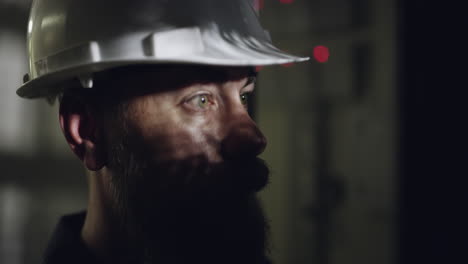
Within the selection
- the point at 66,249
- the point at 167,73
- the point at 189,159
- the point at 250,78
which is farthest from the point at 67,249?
the point at 250,78

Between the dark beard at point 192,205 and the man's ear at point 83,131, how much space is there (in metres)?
0.05

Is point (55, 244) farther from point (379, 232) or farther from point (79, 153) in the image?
point (379, 232)

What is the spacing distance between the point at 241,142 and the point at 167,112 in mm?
186

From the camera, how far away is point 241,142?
3.07ft

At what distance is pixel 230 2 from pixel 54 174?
1.28 metres

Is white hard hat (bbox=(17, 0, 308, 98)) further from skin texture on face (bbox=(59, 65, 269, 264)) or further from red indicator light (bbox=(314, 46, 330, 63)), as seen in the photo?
red indicator light (bbox=(314, 46, 330, 63))

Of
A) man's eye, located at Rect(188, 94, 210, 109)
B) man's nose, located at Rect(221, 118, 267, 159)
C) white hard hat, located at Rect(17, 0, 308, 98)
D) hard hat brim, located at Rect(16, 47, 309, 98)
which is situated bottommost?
man's nose, located at Rect(221, 118, 267, 159)

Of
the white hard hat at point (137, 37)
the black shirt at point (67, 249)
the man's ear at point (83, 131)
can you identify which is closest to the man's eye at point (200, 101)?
the white hard hat at point (137, 37)

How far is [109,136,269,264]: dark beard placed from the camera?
3.12ft

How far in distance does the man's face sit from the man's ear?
0.20 feet

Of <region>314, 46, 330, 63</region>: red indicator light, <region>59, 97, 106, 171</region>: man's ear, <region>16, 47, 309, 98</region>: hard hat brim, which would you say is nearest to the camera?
<region>16, 47, 309, 98</region>: hard hat brim

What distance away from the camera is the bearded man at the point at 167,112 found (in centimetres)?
90

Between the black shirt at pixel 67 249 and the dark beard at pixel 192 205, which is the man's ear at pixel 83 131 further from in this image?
the black shirt at pixel 67 249

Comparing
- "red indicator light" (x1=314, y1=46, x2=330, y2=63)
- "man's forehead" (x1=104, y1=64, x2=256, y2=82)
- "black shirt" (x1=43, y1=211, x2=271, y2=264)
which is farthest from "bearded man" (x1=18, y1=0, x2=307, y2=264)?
"red indicator light" (x1=314, y1=46, x2=330, y2=63)
